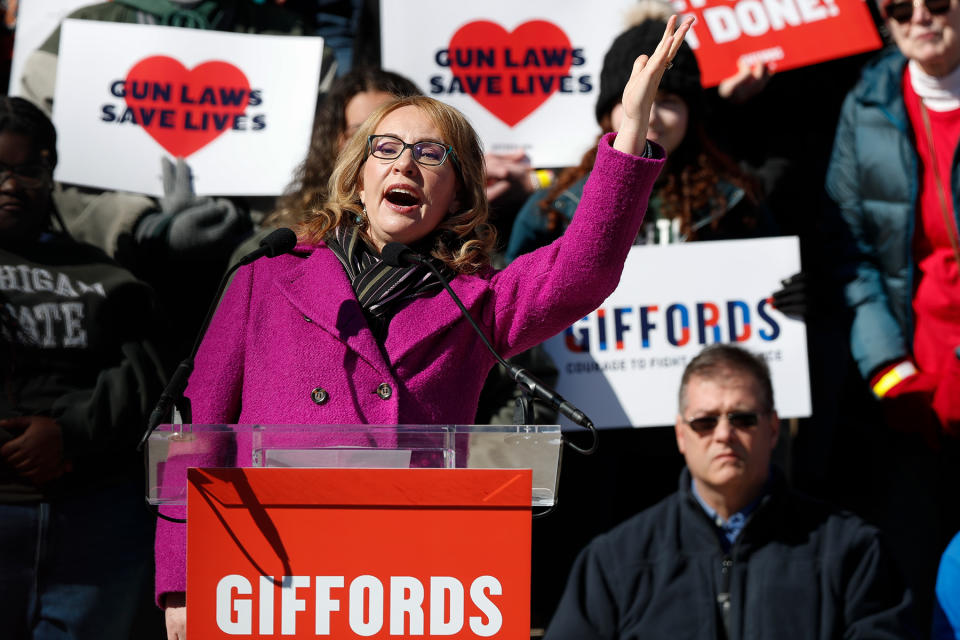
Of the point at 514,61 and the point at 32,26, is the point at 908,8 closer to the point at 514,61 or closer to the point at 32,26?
the point at 514,61

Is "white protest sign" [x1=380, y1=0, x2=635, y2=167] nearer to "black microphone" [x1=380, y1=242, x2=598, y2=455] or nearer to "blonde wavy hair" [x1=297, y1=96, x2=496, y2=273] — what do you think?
"blonde wavy hair" [x1=297, y1=96, x2=496, y2=273]

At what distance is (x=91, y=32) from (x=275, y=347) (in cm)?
268

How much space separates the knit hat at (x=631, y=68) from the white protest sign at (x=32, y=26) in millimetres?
2139

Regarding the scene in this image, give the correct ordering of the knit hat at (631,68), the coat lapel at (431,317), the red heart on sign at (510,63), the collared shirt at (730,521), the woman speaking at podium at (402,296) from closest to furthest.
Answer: the woman speaking at podium at (402,296) → the coat lapel at (431,317) → the collared shirt at (730,521) → the knit hat at (631,68) → the red heart on sign at (510,63)

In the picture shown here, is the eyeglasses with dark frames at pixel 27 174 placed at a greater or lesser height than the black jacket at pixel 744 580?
greater

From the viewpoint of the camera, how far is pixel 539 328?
248 cm

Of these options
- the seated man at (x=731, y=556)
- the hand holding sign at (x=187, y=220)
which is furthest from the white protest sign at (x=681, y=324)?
the hand holding sign at (x=187, y=220)

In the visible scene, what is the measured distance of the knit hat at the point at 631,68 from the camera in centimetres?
446

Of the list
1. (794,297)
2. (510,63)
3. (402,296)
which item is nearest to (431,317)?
Answer: (402,296)

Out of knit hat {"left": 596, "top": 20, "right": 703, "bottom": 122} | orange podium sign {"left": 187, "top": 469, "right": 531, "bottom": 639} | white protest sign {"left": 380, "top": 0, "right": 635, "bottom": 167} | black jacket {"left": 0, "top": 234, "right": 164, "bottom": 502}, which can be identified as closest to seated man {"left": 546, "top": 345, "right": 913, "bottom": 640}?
knit hat {"left": 596, "top": 20, "right": 703, "bottom": 122}

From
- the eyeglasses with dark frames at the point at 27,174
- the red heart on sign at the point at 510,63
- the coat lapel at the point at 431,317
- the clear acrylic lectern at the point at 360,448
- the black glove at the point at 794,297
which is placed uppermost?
the red heart on sign at the point at 510,63

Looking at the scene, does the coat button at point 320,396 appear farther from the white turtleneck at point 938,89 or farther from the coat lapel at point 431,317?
the white turtleneck at point 938,89

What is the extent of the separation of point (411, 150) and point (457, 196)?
0.19m

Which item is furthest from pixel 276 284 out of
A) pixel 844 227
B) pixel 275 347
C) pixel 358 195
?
pixel 844 227
